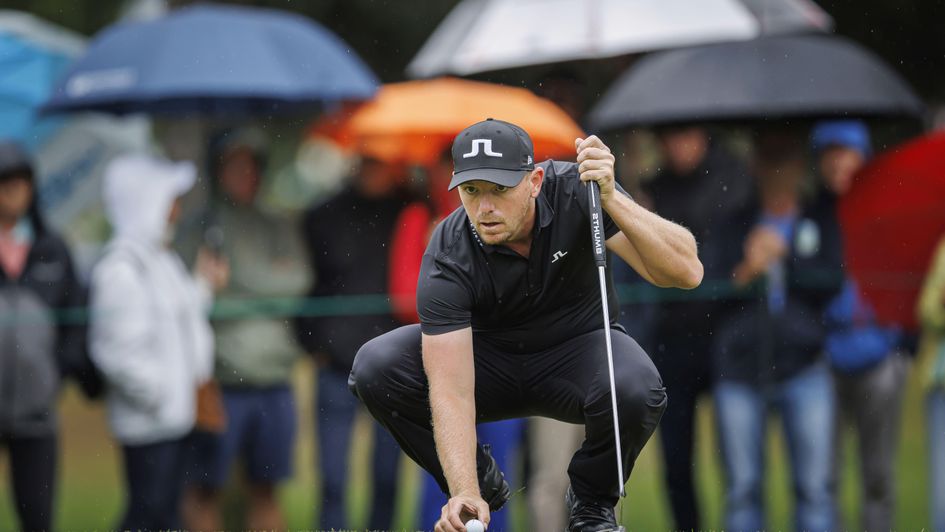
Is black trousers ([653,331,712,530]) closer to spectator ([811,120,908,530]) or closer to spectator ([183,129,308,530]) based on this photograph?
spectator ([811,120,908,530])

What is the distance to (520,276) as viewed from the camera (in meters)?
5.61

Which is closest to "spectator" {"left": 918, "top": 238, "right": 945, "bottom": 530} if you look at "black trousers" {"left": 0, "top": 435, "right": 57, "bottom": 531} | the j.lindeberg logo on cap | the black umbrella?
the black umbrella

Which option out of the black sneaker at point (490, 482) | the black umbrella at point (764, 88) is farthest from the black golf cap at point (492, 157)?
the black umbrella at point (764, 88)

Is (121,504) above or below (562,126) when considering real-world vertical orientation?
below

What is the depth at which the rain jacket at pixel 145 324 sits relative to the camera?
26.7 ft

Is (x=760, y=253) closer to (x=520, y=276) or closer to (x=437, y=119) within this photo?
(x=437, y=119)

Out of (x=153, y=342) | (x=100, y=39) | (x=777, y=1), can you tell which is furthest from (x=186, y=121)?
(x=777, y=1)

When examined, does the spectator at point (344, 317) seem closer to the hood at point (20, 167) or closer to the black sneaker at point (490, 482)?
the hood at point (20, 167)

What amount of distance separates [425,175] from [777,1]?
259cm

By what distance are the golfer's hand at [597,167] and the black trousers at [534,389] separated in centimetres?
70

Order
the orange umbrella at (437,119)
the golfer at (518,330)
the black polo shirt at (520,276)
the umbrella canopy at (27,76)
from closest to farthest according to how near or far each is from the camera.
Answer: the golfer at (518,330) → the black polo shirt at (520,276) → the orange umbrella at (437,119) → the umbrella canopy at (27,76)

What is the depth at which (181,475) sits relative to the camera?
8.26 meters

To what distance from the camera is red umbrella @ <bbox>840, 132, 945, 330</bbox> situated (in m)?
8.44

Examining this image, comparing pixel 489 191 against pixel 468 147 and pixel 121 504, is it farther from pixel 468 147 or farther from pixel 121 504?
pixel 121 504
